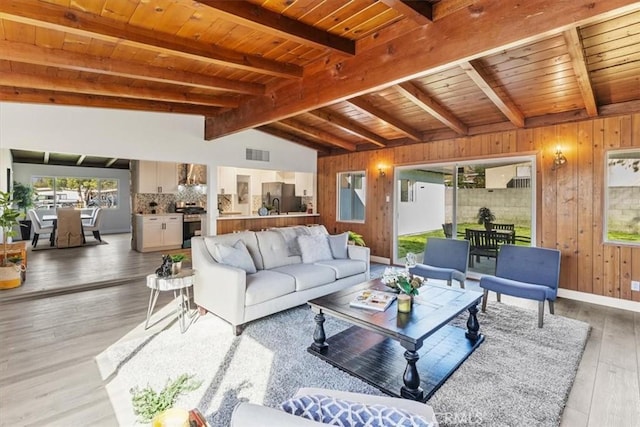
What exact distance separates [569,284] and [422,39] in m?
4.05

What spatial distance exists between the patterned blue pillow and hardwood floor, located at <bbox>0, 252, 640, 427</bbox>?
1638 mm

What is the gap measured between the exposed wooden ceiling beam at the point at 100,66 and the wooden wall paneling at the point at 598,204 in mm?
4758

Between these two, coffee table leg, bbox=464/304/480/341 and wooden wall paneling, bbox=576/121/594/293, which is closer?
coffee table leg, bbox=464/304/480/341

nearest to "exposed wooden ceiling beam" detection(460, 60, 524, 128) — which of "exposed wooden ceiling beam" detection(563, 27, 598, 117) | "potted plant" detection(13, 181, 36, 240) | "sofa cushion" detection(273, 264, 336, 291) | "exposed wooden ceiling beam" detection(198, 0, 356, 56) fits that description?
"exposed wooden ceiling beam" detection(563, 27, 598, 117)

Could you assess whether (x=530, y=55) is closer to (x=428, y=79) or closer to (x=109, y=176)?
(x=428, y=79)

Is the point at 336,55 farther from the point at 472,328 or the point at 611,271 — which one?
the point at 611,271

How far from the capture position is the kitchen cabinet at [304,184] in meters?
8.00

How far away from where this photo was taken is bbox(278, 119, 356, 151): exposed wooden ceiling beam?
5.95 metres

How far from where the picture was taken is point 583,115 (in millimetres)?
4199

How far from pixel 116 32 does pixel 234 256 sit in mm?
2300

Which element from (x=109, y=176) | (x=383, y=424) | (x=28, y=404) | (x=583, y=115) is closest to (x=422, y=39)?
(x=383, y=424)

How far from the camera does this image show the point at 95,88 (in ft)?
12.4

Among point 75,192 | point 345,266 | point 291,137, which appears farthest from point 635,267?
point 75,192

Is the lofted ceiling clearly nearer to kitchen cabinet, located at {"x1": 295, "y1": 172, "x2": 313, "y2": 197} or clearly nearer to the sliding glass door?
the sliding glass door
